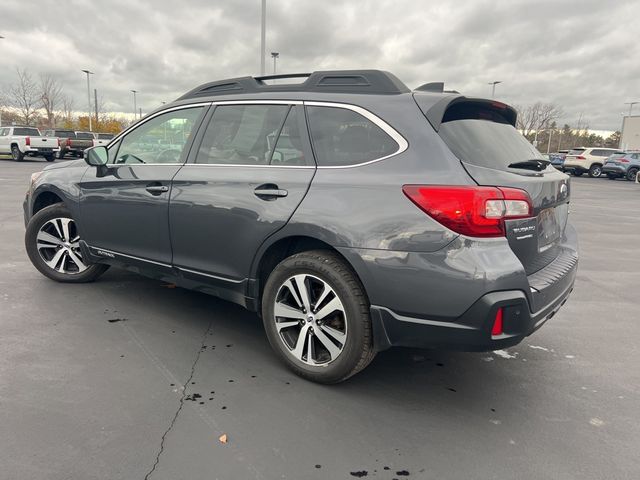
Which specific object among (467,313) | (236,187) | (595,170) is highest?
(236,187)

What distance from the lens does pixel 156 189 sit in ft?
12.1

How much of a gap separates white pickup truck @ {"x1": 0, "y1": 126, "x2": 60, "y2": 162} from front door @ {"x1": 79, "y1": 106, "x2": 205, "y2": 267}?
24756 mm

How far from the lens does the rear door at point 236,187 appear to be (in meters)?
3.03

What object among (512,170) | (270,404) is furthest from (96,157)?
(512,170)

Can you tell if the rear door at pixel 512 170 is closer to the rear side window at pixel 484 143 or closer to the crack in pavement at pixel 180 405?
the rear side window at pixel 484 143

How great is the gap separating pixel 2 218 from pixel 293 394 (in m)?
7.70

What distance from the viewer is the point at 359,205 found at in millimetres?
2689

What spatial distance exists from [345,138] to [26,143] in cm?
2731

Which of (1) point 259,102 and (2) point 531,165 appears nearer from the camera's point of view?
(2) point 531,165

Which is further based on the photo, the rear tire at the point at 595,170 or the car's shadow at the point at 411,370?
the rear tire at the point at 595,170

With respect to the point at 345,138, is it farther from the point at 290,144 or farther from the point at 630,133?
the point at 630,133

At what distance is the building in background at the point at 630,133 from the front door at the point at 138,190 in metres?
66.1

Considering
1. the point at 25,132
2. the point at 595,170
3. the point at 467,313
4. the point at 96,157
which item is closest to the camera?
the point at 467,313

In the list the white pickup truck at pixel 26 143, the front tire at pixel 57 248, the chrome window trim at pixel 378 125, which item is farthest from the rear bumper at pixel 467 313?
the white pickup truck at pixel 26 143
